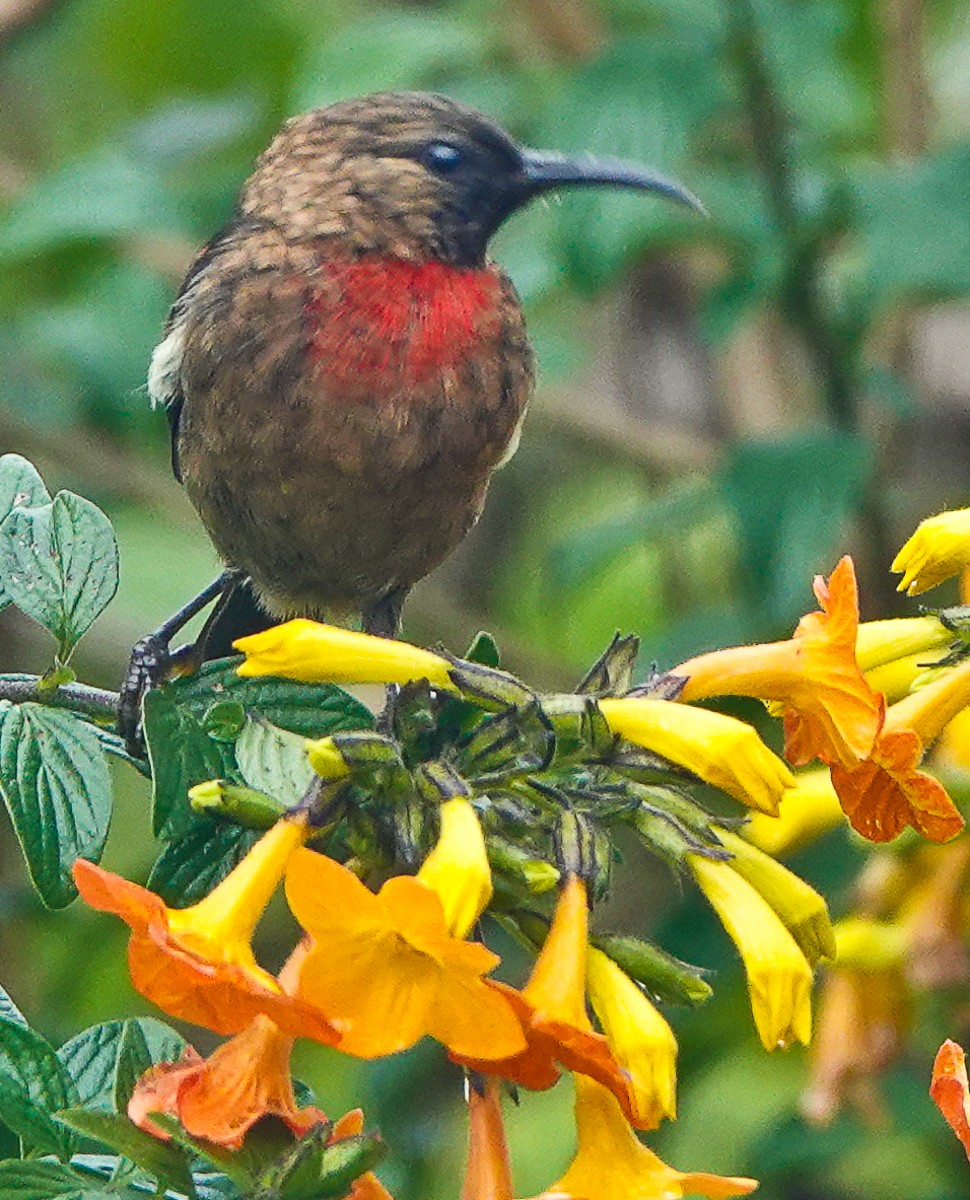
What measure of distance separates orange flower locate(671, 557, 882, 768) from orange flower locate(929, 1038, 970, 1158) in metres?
0.25

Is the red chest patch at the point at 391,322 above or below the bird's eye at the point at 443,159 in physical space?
below

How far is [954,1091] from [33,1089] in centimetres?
73

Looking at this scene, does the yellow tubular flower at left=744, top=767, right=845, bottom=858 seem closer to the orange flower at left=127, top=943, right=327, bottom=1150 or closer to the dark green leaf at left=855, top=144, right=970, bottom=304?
the orange flower at left=127, top=943, right=327, bottom=1150

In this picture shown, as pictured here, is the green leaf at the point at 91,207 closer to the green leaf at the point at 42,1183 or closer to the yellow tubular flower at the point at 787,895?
the yellow tubular flower at the point at 787,895

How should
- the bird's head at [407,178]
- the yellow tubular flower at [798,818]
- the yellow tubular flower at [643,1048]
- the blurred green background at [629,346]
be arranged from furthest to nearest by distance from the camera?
the blurred green background at [629,346] → the bird's head at [407,178] → the yellow tubular flower at [798,818] → the yellow tubular flower at [643,1048]

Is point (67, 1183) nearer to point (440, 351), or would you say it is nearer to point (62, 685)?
point (62, 685)

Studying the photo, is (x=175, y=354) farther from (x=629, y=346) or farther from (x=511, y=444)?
(x=629, y=346)

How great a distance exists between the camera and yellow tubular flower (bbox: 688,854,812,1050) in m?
1.66

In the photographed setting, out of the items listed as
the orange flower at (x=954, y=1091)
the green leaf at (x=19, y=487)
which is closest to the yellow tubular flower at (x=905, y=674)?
the orange flower at (x=954, y=1091)

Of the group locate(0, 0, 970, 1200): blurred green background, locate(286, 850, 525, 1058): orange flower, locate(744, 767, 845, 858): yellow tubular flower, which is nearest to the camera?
locate(286, 850, 525, 1058): orange flower

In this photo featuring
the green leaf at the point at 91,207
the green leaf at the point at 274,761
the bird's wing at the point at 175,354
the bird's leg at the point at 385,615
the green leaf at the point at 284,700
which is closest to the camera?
the green leaf at the point at 274,761

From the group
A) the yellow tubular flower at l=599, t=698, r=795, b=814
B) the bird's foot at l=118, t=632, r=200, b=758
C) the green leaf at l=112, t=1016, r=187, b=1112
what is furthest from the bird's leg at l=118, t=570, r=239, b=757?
the yellow tubular flower at l=599, t=698, r=795, b=814

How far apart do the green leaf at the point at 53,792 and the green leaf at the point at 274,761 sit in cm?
13

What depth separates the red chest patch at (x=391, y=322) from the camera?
276 centimetres
